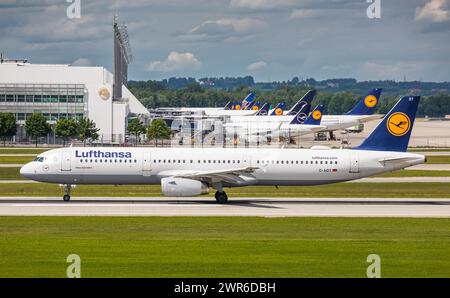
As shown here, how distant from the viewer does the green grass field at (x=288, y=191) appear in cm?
6028

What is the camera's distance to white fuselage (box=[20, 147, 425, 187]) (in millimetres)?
53344

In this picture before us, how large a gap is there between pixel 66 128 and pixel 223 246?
330 ft

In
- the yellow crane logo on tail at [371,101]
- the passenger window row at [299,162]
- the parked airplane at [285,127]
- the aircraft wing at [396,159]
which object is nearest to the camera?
the passenger window row at [299,162]

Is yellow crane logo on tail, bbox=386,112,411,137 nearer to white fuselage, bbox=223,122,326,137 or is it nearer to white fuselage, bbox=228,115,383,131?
white fuselage, bbox=223,122,326,137

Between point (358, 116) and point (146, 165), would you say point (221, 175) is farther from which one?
point (358, 116)

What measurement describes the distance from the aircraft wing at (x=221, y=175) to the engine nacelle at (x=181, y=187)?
47 centimetres

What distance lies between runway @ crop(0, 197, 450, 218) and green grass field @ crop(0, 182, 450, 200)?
323 cm

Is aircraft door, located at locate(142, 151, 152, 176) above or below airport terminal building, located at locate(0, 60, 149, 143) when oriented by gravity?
below

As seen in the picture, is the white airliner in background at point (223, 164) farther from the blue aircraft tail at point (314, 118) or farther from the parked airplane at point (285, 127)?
the blue aircraft tail at point (314, 118)

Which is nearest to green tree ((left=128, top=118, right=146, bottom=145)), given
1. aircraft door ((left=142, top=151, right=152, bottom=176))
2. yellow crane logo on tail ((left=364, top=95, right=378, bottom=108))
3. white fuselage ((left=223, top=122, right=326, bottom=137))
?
white fuselage ((left=223, top=122, right=326, bottom=137))

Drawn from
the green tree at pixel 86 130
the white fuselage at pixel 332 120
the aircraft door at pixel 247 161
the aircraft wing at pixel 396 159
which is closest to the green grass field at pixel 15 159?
the green tree at pixel 86 130

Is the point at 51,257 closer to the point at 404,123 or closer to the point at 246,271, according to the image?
the point at 246,271

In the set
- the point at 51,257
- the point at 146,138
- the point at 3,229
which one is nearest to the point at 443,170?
the point at 3,229
